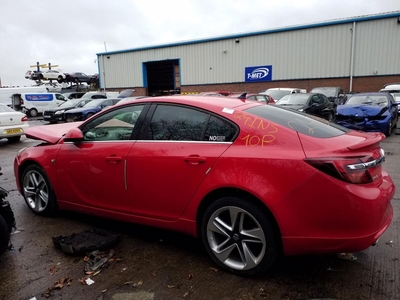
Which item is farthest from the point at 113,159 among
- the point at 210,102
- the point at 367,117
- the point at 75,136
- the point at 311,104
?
the point at 311,104

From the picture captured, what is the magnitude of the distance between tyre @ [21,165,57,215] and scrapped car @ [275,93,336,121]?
30.3ft

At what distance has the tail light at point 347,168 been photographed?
241cm

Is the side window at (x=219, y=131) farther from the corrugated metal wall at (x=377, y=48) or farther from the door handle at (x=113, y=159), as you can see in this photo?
the corrugated metal wall at (x=377, y=48)

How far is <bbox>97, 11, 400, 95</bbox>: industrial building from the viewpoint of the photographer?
23.8 m

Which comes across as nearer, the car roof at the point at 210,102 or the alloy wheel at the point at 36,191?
the car roof at the point at 210,102

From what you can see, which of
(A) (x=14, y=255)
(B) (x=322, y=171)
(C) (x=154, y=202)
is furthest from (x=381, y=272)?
(A) (x=14, y=255)

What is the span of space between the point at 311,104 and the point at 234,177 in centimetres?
1046

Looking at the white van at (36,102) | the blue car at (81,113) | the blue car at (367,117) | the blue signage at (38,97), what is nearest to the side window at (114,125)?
the blue car at (367,117)

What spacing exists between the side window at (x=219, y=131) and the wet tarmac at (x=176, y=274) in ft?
3.81

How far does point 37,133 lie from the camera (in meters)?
4.43

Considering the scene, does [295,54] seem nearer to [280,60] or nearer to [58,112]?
[280,60]

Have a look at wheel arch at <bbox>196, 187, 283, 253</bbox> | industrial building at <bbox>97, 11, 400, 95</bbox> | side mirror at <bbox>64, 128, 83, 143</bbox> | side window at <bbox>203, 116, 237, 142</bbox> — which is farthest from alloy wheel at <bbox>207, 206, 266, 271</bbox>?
industrial building at <bbox>97, 11, 400, 95</bbox>

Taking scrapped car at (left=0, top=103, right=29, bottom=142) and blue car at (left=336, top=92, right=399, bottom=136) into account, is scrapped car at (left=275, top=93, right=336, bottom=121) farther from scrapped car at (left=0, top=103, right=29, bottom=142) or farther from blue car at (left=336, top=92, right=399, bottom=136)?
→ scrapped car at (left=0, top=103, right=29, bottom=142)

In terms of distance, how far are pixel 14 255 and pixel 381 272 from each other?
3.43 meters
